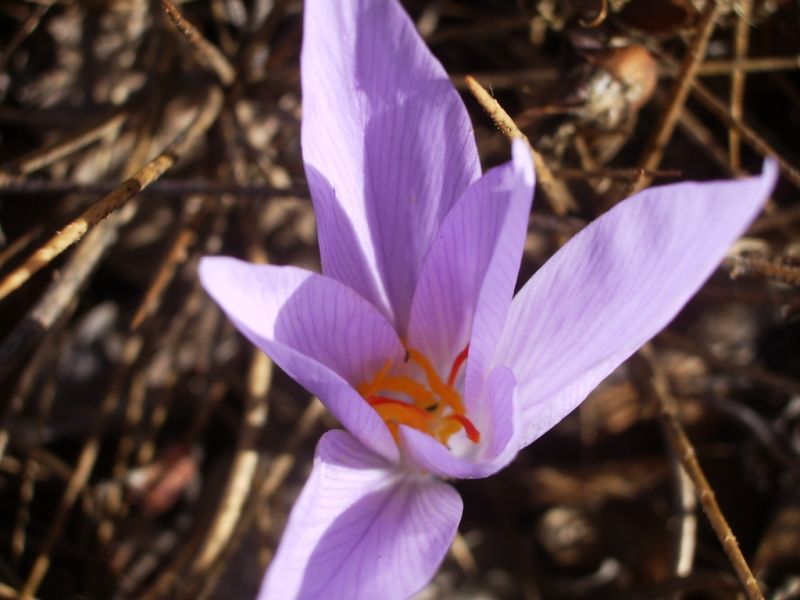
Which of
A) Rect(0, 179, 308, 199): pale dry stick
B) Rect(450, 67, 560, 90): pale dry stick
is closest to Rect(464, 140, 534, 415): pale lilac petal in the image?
Rect(0, 179, 308, 199): pale dry stick

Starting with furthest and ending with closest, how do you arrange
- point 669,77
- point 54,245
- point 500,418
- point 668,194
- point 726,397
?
point 726,397, point 669,77, point 54,245, point 500,418, point 668,194

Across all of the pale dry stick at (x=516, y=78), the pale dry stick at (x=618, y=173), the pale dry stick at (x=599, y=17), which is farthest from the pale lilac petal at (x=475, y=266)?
the pale dry stick at (x=516, y=78)

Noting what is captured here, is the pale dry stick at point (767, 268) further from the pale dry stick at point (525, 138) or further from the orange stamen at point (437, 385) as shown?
the orange stamen at point (437, 385)

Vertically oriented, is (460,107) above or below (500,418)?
above

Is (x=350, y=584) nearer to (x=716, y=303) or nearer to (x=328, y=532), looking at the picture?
(x=328, y=532)

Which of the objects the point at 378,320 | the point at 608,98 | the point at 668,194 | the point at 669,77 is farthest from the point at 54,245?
the point at 669,77

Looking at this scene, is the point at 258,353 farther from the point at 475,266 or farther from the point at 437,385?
the point at 475,266

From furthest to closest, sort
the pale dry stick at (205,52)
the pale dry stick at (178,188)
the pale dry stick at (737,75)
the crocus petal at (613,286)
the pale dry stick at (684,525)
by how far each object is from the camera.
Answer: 1. the pale dry stick at (737,75)
2. the pale dry stick at (684,525)
3. the pale dry stick at (178,188)
4. the pale dry stick at (205,52)
5. the crocus petal at (613,286)

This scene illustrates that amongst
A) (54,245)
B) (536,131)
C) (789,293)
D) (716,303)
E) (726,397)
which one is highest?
(54,245)
